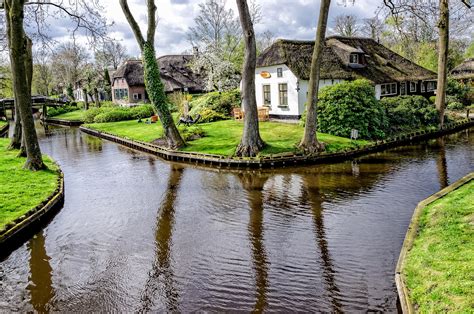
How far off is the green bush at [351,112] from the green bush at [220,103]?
11.1 metres

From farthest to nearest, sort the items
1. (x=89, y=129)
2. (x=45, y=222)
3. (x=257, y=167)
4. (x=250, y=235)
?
(x=89, y=129), (x=257, y=167), (x=45, y=222), (x=250, y=235)

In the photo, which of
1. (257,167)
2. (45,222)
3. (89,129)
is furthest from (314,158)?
(89,129)

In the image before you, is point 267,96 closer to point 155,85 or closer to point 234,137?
point 234,137

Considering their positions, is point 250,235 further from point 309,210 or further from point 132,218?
point 132,218

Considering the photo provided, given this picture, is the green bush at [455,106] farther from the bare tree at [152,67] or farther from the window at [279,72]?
the bare tree at [152,67]

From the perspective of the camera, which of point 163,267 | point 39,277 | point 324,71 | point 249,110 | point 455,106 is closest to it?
point 39,277

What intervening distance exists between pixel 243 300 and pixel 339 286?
191cm

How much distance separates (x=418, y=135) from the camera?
2527cm

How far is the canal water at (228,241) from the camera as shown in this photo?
321 inches

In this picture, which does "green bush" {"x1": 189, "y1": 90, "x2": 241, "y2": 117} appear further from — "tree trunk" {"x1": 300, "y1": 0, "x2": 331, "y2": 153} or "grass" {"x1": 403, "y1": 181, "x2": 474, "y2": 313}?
"grass" {"x1": 403, "y1": 181, "x2": 474, "y2": 313}

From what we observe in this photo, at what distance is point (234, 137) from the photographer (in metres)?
24.8

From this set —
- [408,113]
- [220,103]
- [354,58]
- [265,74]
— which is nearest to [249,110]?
[408,113]

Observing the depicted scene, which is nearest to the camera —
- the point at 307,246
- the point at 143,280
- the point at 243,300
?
the point at 243,300

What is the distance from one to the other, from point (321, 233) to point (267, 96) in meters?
22.6
